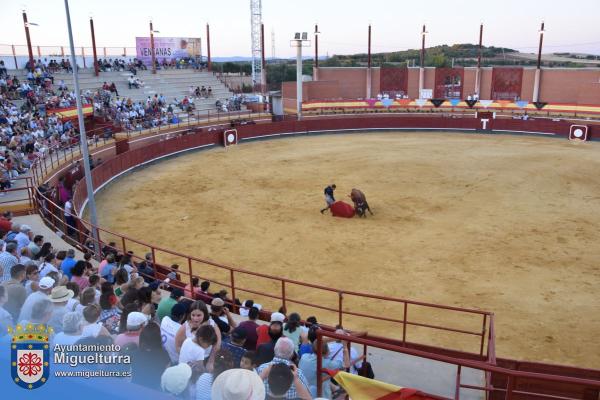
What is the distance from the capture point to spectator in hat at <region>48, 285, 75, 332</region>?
5.35 m

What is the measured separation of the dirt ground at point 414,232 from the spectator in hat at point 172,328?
187 inches

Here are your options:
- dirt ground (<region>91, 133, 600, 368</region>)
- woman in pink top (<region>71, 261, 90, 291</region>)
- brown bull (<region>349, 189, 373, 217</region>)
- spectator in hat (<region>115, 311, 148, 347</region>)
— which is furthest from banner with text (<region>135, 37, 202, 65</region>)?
spectator in hat (<region>115, 311, 148, 347</region>)

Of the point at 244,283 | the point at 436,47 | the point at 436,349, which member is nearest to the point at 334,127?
the point at 244,283

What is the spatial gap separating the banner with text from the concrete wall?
43.3 feet

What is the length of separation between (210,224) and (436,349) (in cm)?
1028

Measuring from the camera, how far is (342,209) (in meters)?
16.5

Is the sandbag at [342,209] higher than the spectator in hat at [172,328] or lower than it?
lower

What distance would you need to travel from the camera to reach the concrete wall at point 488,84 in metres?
46.1

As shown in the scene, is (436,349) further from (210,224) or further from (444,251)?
(210,224)

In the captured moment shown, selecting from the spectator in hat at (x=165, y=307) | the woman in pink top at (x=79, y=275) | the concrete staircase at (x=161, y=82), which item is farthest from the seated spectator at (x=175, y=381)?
the concrete staircase at (x=161, y=82)

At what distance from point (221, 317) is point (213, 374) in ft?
7.71

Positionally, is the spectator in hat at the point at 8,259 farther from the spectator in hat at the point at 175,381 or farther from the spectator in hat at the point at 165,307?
the spectator in hat at the point at 175,381

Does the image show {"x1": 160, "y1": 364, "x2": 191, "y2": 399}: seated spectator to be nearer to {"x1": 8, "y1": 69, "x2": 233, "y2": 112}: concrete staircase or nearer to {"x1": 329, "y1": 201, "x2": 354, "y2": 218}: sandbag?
{"x1": 329, "y1": 201, "x2": 354, "y2": 218}: sandbag

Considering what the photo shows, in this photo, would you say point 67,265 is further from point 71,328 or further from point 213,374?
point 213,374
